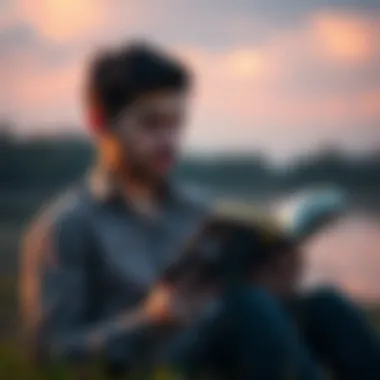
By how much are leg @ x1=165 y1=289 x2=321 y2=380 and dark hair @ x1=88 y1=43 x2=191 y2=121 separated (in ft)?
1.28

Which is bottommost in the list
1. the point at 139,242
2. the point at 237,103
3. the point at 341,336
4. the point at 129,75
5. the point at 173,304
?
the point at 341,336

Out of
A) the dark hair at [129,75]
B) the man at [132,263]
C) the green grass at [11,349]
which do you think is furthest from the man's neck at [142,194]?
the green grass at [11,349]

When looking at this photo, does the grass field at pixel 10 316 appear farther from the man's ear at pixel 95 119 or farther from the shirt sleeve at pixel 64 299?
the man's ear at pixel 95 119

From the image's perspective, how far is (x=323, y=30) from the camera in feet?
5.52

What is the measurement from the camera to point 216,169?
1.63 metres

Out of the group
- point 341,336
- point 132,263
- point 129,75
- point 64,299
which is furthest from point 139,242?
point 341,336

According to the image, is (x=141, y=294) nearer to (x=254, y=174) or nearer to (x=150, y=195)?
(x=150, y=195)

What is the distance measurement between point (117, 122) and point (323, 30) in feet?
1.35

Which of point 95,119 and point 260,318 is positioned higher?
point 95,119

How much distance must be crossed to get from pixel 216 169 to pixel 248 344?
31 cm

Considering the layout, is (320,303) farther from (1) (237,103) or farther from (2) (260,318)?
(1) (237,103)

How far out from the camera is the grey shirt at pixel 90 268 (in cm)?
161

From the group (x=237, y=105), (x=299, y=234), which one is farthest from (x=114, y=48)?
(x=299, y=234)

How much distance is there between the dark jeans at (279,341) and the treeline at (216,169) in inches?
7.8
